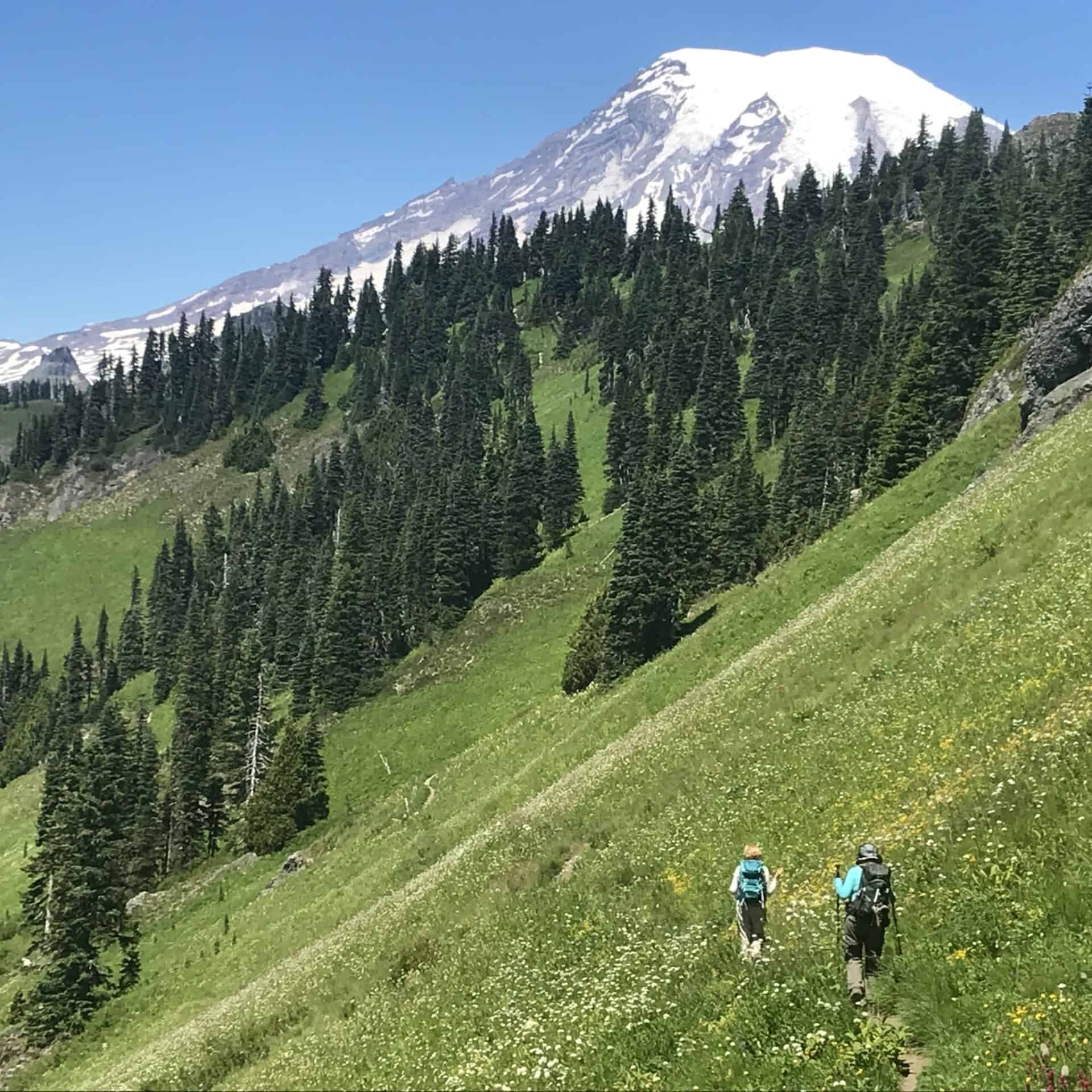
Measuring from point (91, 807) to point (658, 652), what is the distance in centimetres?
3642

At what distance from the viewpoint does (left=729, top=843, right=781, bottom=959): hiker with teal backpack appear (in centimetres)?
1284

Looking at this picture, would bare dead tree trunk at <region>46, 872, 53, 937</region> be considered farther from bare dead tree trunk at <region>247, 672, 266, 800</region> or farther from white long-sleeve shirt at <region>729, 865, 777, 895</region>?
white long-sleeve shirt at <region>729, 865, 777, 895</region>

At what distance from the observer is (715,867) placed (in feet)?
58.1

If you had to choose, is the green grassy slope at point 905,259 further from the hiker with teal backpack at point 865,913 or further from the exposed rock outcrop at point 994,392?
the hiker with teal backpack at point 865,913

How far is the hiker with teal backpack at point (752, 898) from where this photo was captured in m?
12.8

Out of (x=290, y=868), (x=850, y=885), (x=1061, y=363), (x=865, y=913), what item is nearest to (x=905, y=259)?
(x=1061, y=363)

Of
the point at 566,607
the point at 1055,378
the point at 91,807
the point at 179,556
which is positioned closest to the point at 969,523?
the point at 1055,378

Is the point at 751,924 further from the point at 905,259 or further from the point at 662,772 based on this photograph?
the point at 905,259

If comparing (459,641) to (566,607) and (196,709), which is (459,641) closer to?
(566,607)

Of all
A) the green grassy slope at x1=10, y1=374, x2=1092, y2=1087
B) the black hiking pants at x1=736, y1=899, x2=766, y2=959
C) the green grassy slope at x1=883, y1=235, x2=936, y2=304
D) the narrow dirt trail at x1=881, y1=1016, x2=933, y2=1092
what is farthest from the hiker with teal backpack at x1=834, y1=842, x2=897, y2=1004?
the green grassy slope at x1=883, y1=235, x2=936, y2=304

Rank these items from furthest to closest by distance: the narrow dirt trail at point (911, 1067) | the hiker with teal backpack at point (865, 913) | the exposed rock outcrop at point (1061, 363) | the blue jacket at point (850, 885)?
the exposed rock outcrop at point (1061, 363) → the blue jacket at point (850, 885) → the hiker with teal backpack at point (865, 913) → the narrow dirt trail at point (911, 1067)

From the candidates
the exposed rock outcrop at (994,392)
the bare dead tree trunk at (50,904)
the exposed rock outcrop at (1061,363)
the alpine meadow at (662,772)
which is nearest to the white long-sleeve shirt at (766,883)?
the alpine meadow at (662,772)

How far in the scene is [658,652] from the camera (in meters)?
57.9

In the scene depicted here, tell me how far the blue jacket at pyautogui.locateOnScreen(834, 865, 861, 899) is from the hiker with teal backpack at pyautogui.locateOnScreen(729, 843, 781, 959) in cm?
197
